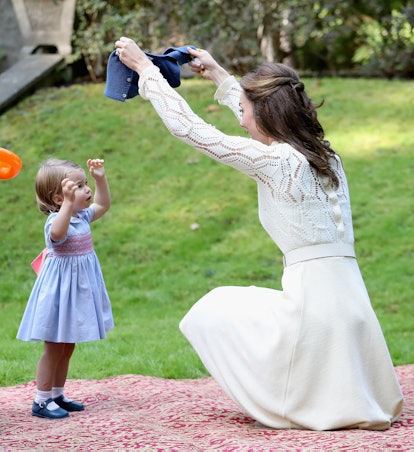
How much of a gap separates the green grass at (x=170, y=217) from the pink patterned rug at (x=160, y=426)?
0.61 meters

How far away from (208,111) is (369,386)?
283 inches

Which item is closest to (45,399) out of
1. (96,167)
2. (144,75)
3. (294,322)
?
(96,167)

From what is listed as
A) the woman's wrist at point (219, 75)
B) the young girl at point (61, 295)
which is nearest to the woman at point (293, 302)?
the woman's wrist at point (219, 75)

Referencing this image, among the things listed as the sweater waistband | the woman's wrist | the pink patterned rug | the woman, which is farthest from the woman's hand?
the pink patterned rug

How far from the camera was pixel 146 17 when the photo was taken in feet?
38.2

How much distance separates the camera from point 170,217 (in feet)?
28.2

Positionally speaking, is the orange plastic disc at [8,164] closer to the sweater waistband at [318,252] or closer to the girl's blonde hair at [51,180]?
the girl's blonde hair at [51,180]

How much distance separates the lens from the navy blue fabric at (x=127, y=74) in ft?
12.5

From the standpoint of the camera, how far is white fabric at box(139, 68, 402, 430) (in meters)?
3.41

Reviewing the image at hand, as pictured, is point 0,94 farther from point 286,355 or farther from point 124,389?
point 286,355

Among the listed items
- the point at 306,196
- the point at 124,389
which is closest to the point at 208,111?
the point at 124,389

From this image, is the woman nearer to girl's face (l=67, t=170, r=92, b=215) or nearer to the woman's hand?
the woman's hand

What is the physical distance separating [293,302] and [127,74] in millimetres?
1269

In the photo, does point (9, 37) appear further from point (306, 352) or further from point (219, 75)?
point (306, 352)
